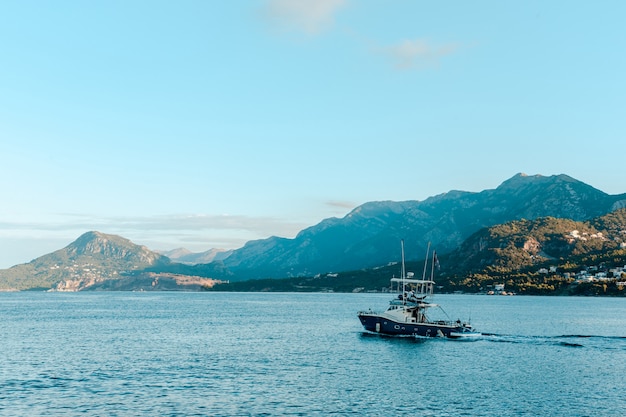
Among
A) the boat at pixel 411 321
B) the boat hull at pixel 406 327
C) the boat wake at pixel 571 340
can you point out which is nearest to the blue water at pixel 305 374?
the boat wake at pixel 571 340

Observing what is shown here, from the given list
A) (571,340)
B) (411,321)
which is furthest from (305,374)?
(571,340)

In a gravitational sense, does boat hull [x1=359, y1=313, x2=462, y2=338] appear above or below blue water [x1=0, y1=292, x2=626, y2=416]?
above

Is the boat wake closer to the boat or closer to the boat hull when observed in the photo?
the boat

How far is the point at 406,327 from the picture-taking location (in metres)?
135

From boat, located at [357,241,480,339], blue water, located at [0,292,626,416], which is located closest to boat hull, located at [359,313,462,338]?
boat, located at [357,241,480,339]

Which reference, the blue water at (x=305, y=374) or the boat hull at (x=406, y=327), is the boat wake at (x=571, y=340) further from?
the boat hull at (x=406, y=327)

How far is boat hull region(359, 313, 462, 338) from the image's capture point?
135m

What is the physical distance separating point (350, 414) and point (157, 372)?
3695 centimetres

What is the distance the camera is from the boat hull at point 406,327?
13512 cm

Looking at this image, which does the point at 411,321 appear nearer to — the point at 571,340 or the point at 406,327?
the point at 406,327

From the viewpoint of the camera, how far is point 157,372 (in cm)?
8850

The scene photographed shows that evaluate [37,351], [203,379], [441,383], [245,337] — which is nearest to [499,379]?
[441,383]

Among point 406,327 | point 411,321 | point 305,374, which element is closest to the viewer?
point 305,374

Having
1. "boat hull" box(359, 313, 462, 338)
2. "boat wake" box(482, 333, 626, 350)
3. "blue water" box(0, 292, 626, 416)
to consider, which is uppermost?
"boat hull" box(359, 313, 462, 338)
